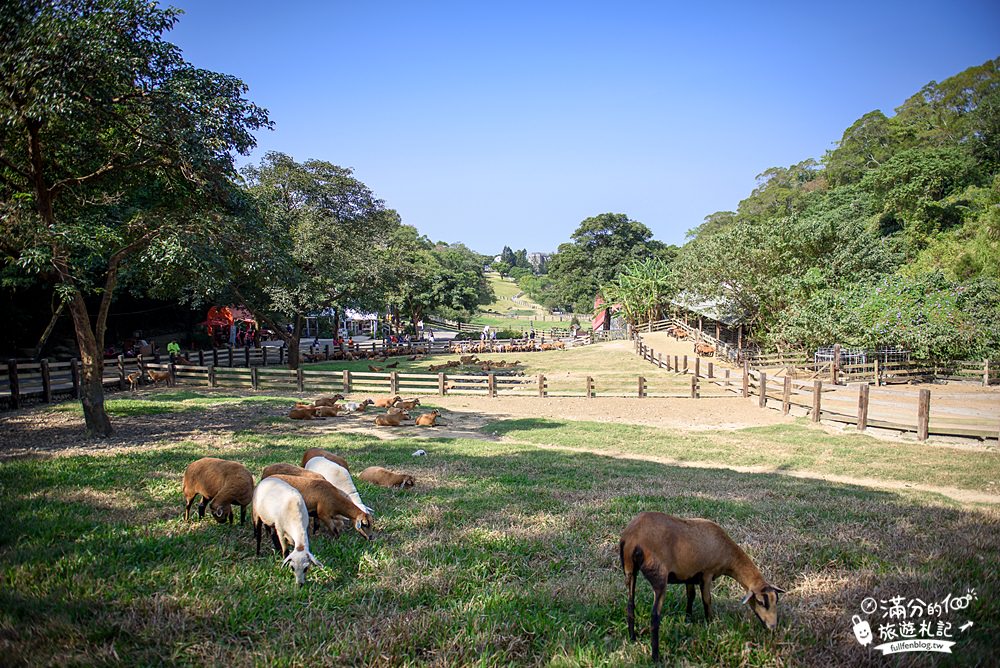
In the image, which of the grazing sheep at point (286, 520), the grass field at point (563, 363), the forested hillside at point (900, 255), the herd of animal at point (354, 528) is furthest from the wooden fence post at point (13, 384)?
the forested hillside at point (900, 255)

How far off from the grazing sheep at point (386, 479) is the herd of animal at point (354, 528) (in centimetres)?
81

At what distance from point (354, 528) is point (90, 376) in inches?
347

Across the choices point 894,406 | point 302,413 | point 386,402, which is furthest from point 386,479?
point 894,406

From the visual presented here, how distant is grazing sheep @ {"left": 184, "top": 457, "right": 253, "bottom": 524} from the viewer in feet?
17.0

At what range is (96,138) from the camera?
10.8m

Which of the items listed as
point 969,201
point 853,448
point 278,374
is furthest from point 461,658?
point 969,201

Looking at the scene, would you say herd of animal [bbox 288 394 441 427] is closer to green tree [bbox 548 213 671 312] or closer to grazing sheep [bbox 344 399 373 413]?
grazing sheep [bbox 344 399 373 413]

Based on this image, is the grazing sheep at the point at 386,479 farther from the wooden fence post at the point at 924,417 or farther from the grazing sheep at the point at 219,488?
the wooden fence post at the point at 924,417

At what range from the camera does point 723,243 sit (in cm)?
3284

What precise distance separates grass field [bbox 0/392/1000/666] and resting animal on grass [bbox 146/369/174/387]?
14.4 m

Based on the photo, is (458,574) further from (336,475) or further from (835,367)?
(835,367)

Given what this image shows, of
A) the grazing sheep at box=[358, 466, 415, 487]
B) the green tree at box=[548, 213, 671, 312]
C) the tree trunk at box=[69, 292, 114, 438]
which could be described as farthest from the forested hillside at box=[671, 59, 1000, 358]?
the tree trunk at box=[69, 292, 114, 438]

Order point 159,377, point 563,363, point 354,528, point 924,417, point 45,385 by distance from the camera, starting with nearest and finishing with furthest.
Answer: point 354,528
point 924,417
point 45,385
point 159,377
point 563,363

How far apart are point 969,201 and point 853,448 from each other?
37493 millimetres
